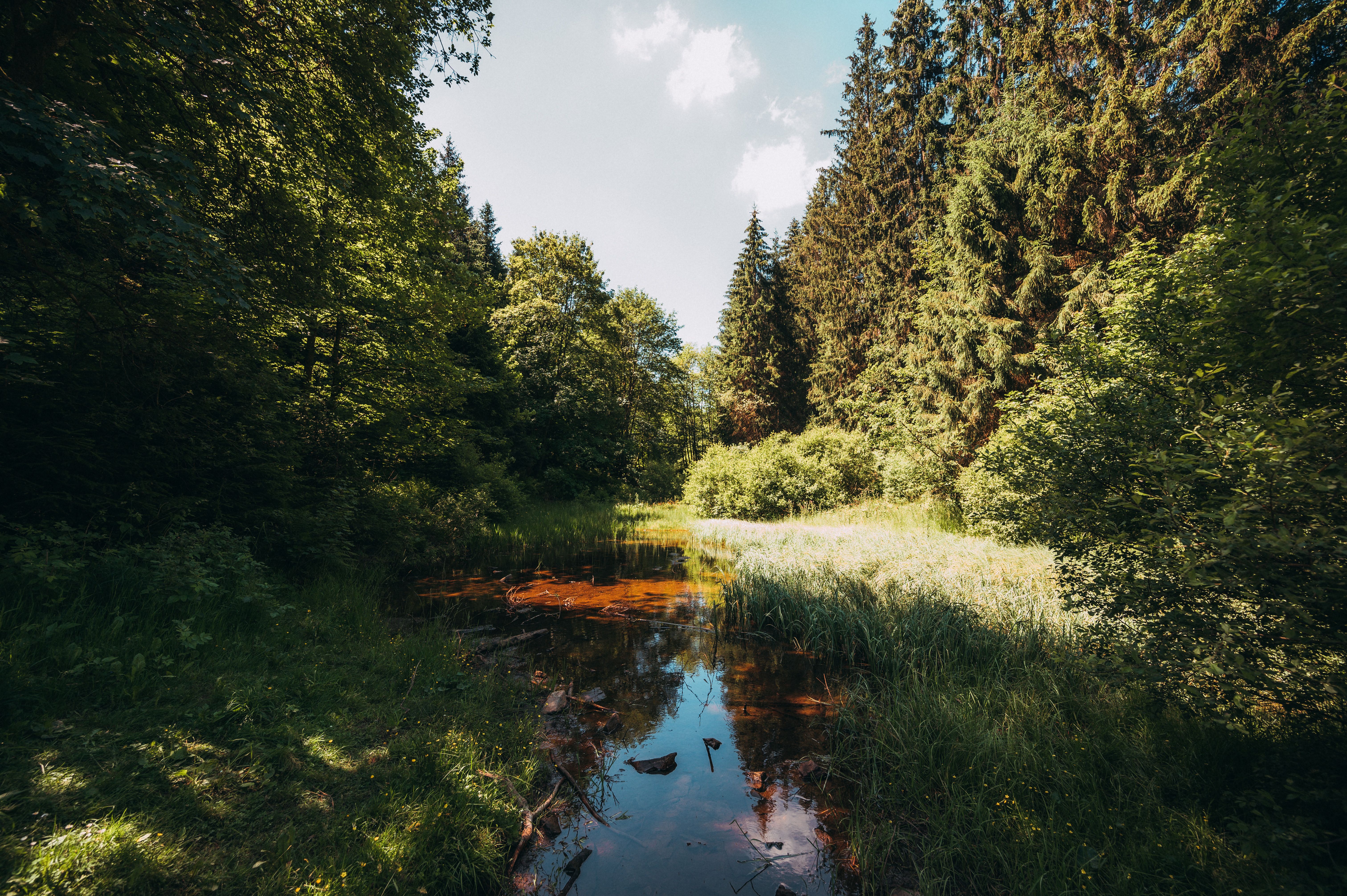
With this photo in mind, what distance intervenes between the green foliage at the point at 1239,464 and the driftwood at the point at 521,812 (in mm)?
4238

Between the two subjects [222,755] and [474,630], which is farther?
[474,630]

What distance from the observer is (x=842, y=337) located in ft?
88.7

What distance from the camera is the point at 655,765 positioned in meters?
4.35

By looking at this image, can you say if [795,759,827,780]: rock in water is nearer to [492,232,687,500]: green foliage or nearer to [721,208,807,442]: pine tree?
[492,232,687,500]: green foliage

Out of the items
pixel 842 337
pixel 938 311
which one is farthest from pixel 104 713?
pixel 842 337

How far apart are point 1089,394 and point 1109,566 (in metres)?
2.05

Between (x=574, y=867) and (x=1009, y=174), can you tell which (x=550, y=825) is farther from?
(x=1009, y=174)

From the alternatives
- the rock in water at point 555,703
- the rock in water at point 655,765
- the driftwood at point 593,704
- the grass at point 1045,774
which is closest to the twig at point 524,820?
the rock in water at point 655,765

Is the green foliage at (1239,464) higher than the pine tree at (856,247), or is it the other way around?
the pine tree at (856,247)

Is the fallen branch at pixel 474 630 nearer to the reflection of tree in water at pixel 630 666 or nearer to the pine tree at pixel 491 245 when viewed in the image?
the reflection of tree in water at pixel 630 666

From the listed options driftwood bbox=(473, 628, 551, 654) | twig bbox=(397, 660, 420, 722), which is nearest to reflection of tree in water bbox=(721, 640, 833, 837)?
driftwood bbox=(473, 628, 551, 654)

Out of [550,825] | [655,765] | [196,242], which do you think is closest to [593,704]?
[655,765]

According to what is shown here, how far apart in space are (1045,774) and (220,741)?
5.95 meters

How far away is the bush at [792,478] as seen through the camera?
826 inches
